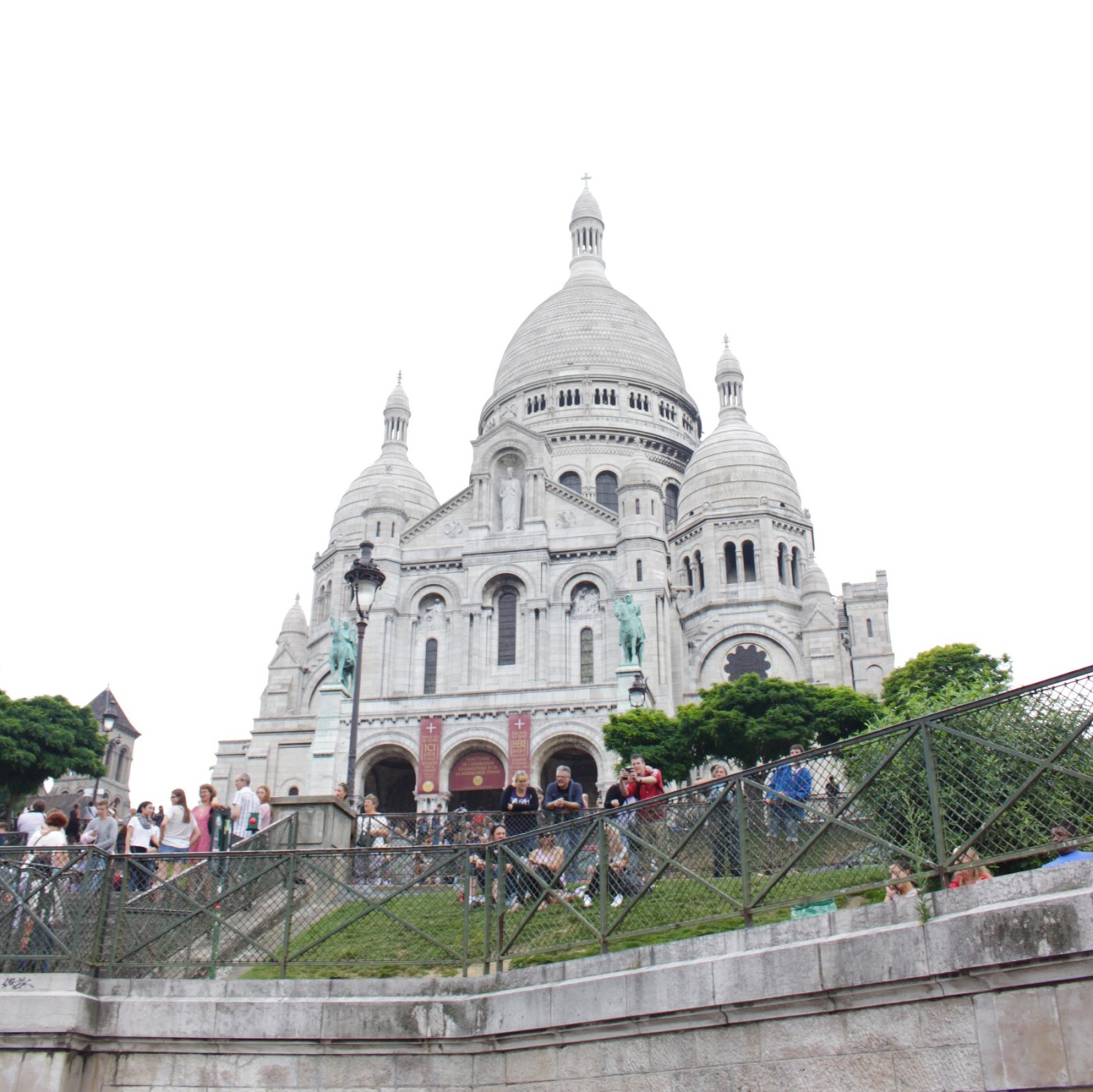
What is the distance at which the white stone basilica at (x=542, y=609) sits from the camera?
4269 cm

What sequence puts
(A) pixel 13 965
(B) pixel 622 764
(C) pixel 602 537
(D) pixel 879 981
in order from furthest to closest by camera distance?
1. (C) pixel 602 537
2. (B) pixel 622 764
3. (A) pixel 13 965
4. (D) pixel 879 981

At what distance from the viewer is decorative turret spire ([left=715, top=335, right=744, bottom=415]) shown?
62.8 m

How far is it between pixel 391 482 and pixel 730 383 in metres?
18.3

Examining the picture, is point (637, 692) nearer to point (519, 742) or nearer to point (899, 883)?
point (519, 742)

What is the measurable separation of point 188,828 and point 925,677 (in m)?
29.7

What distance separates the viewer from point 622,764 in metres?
38.6

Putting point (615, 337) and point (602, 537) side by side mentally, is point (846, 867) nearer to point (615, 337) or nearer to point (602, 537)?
point (602, 537)

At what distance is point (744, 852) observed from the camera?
9.23 meters

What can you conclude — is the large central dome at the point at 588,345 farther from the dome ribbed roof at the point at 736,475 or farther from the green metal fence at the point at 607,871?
the green metal fence at the point at 607,871

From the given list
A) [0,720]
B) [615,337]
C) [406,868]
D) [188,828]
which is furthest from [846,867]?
[615,337]

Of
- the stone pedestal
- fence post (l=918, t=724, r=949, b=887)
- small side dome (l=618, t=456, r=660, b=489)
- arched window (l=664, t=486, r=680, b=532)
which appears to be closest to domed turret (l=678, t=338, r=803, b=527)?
arched window (l=664, t=486, r=680, b=532)

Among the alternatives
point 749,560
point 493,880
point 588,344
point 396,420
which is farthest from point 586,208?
point 493,880

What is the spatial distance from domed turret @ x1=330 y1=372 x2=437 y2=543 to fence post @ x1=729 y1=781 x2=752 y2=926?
46881 mm

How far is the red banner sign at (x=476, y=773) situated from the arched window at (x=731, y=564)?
49.8ft
